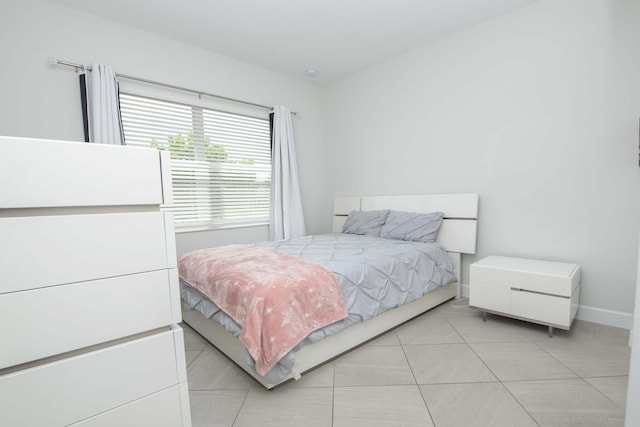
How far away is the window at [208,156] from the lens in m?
3.00

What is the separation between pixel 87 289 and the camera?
895 mm

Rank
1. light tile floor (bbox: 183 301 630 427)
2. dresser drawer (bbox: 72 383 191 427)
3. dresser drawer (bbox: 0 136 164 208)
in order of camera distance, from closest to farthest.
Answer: dresser drawer (bbox: 0 136 164 208) < dresser drawer (bbox: 72 383 191 427) < light tile floor (bbox: 183 301 630 427)

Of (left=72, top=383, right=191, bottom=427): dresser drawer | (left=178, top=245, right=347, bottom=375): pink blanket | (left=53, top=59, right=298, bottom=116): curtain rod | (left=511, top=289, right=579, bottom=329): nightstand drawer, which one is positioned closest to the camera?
(left=72, top=383, right=191, bottom=427): dresser drawer

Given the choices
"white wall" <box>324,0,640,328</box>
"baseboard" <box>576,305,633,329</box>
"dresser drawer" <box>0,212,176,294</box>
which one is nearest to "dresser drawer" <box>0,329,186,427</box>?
"dresser drawer" <box>0,212,176,294</box>

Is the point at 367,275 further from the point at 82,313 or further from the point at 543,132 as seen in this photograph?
the point at 543,132

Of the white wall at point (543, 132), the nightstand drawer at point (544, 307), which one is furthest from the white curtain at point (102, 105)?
the nightstand drawer at point (544, 307)

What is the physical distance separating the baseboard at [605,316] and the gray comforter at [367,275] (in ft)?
3.30

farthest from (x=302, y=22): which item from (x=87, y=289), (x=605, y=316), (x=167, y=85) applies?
(x=605, y=316)

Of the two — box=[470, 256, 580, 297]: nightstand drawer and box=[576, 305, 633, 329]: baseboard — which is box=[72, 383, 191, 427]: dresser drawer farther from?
box=[576, 305, 633, 329]: baseboard

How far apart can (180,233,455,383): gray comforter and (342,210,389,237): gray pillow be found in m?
0.37

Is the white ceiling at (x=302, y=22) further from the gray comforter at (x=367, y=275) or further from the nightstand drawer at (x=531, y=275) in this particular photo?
the nightstand drawer at (x=531, y=275)

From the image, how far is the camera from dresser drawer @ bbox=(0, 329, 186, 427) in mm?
821

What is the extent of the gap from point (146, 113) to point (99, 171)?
2.48 metres

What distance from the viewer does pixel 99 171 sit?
91cm
